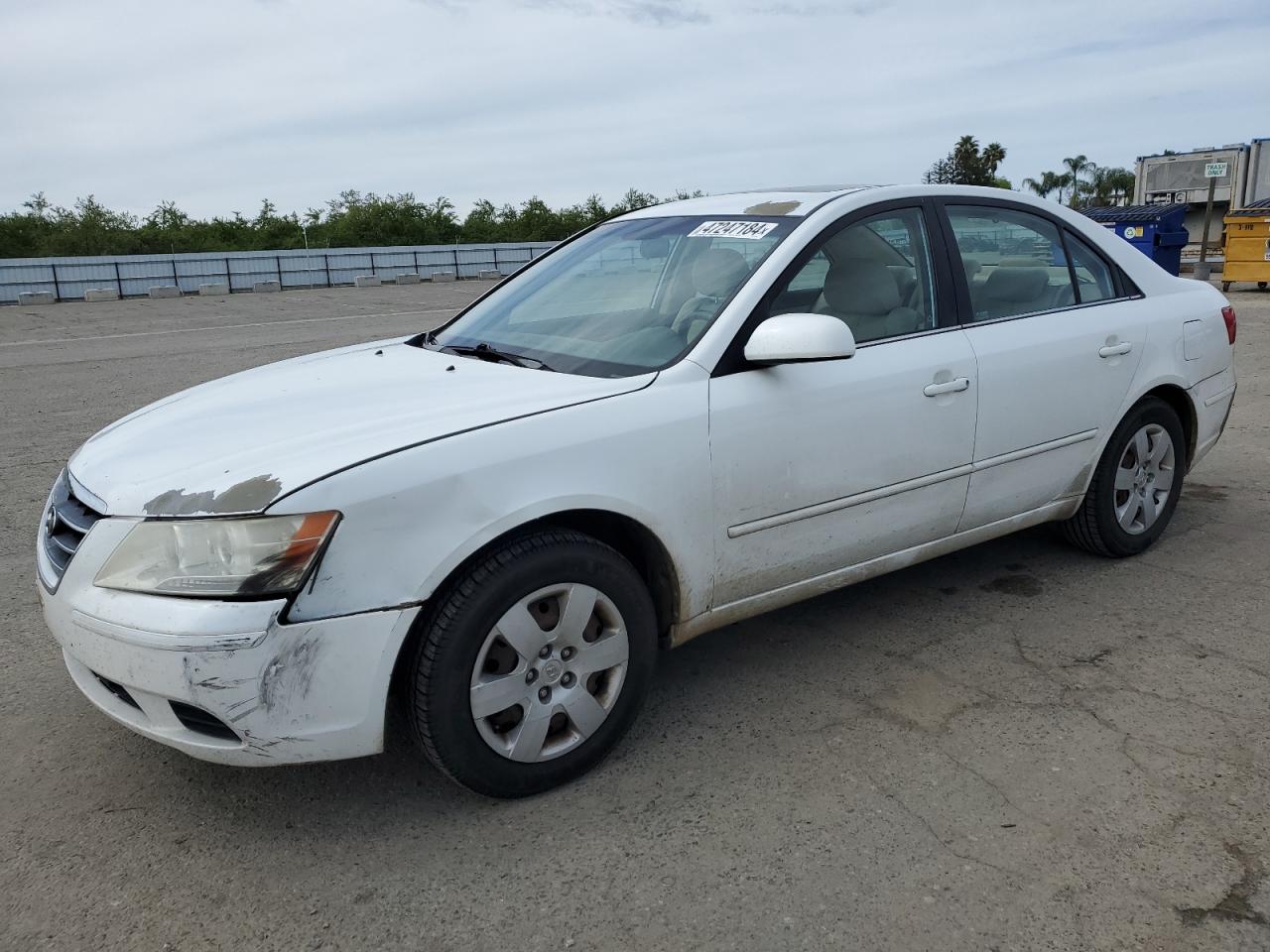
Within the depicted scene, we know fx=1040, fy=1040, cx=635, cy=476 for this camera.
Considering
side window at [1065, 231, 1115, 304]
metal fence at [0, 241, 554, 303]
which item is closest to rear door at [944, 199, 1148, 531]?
side window at [1065, 231, 1115, 304]

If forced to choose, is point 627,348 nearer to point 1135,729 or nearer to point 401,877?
point 401,877

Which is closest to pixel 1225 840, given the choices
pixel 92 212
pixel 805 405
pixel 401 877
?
pixel 805 405

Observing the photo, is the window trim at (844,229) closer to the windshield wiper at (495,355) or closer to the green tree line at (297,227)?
the windshield wiper at (495,355)

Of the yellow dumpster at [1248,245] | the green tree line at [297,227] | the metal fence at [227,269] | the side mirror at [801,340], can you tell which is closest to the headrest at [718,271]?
the side mirror at [801,340]

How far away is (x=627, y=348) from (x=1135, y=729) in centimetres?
186

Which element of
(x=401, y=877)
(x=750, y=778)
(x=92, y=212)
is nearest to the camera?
(x=401, y=877)

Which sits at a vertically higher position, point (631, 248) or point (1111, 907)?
point (631, 248)

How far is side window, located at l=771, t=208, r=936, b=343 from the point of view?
3.37 metres

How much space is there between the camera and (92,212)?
2152 inches

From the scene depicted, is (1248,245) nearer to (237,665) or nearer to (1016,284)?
(1016,284)

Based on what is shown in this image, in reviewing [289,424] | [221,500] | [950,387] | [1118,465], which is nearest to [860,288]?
[950,387]

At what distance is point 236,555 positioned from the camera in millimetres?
2354

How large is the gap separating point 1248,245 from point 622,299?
1747cm

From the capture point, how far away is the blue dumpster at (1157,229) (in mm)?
19297
